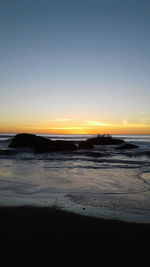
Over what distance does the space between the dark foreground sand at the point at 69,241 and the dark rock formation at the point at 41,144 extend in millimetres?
18504

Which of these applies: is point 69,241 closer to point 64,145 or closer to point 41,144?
point 41,144

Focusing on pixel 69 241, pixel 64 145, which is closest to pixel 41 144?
pixel 64 145

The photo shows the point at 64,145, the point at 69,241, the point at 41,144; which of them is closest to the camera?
the point at 69,241

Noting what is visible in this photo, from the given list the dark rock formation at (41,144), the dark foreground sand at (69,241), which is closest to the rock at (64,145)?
the dark rock formation at (41,144)

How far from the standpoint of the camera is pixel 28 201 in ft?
17.9

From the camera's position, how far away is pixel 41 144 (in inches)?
938

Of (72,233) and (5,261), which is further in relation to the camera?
(72,233)

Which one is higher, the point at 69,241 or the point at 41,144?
the point at 41,144

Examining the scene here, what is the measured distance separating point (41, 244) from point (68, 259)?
54 cm

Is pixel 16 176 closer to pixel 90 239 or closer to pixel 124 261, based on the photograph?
pixel 90 239

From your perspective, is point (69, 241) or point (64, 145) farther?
point (64, 145)

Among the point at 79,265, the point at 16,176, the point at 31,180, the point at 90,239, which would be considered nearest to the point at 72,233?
the point at 90,239

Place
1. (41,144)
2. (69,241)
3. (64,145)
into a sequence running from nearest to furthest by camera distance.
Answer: (69,241) < (41,144) < (64,145)

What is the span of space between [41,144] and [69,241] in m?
20.8
